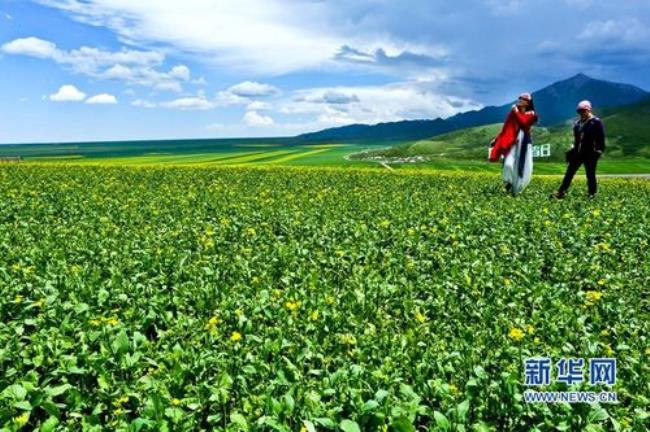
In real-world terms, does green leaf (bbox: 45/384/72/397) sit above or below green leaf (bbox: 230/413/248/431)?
above

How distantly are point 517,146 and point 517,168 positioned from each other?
87 cm

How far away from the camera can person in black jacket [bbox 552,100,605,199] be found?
17.7 m

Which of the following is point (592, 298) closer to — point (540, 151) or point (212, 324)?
point (212, 324)

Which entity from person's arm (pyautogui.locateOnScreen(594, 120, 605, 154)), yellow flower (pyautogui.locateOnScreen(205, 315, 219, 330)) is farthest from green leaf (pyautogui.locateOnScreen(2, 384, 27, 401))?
person's arm (pyautogui.locateOnScreen(594, 120, 605, 154))

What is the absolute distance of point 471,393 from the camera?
433 cm

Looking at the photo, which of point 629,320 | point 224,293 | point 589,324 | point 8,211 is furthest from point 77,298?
point 8,211

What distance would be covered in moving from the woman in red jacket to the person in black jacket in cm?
120

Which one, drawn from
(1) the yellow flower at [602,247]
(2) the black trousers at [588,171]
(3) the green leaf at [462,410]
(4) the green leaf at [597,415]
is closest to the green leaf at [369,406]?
(3) the green leaf at [462,410]

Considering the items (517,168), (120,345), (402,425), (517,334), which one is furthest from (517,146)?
(402,425)

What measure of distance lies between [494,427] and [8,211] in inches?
550

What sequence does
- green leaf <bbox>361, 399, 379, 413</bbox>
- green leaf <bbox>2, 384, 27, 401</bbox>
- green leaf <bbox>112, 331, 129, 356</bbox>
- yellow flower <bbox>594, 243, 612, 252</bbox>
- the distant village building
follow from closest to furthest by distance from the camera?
green leaf <bbox>361, 399, 379, 413</bbox>
green leaf <bbox>2, 384, 27, 401</bbox>
green leaf <bbox>112, 331, 129, 356</bbox>
yellow flower <bbox>594, 243, 612, 252</bbox>
the distant village building

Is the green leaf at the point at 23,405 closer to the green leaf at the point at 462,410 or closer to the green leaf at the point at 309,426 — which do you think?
the green leaf at the point at 309,426

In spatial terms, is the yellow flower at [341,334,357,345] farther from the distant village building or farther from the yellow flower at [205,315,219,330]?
the distant village building

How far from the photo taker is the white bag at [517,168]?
18.5 metres
